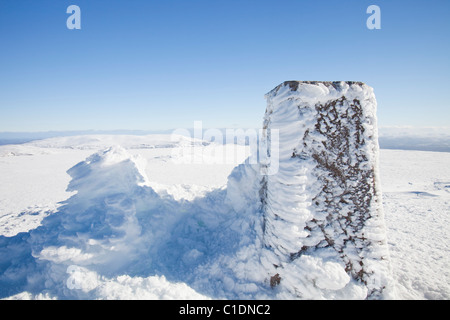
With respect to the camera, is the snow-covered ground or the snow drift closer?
the snow drift

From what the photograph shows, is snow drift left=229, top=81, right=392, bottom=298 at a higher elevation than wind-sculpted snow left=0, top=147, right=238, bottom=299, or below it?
higher

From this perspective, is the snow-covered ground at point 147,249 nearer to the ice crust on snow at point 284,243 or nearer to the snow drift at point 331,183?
the ice crust on snow at point 284,243

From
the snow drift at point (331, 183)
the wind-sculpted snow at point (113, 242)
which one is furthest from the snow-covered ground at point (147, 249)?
the snow drift at point (331, 183)

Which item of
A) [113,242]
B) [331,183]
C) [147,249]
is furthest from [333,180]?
[113,242]

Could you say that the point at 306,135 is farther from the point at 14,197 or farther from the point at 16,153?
the point at 16,153

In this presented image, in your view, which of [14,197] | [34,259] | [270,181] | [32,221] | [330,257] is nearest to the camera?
[330,257]

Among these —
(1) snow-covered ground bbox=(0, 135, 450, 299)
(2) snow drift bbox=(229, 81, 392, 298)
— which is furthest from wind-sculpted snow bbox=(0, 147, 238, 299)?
(2) snow drift bbox=(229, 81, 392, 298)

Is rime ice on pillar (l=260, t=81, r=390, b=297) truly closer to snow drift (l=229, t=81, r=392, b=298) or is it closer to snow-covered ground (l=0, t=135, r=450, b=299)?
snow drift (l=229, t=81, r=392, b=298)
